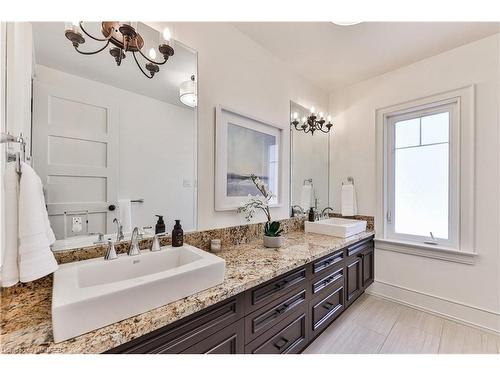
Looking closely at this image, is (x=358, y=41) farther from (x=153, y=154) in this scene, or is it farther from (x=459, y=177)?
(x=153, y=154)

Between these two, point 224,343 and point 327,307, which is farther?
point 327,307

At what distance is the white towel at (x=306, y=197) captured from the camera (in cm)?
246

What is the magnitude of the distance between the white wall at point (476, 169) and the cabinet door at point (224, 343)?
209cm

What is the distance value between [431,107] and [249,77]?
187cm

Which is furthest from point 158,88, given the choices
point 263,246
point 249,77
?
point 263,246

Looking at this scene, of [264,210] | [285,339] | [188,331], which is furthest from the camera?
[264,210]

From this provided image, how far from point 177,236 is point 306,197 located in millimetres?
1628

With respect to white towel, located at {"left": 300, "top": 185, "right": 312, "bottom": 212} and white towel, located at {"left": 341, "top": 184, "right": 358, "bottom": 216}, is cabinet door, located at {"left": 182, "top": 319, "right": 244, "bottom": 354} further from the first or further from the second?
white towel, located at {"left": 341, "top": 184, "right": 358, "bottom": 216}

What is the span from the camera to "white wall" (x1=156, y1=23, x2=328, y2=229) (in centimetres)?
157

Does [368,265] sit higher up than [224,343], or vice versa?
[224,343]

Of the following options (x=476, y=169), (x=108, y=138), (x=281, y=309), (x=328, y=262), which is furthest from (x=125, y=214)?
(x=476, y=169)

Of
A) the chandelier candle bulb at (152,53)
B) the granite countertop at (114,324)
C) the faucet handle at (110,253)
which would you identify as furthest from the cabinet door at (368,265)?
the chandelier candle bulb at (152,53)

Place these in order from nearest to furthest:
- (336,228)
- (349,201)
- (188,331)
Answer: (188,331) → (336,228) → (349,201)

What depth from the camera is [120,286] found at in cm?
76
